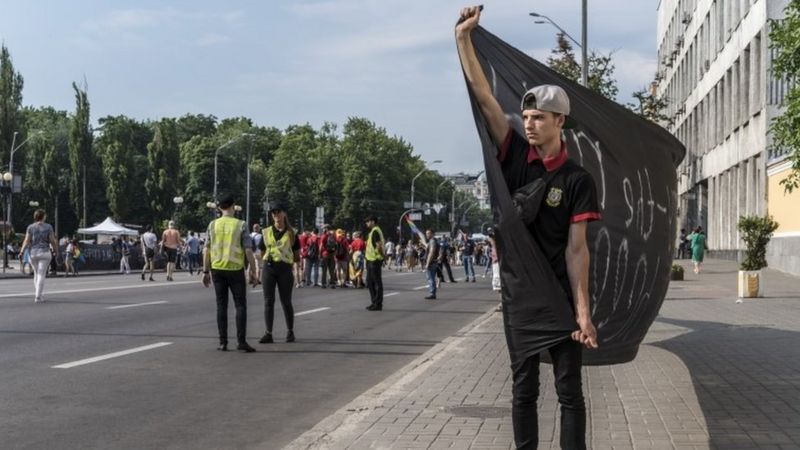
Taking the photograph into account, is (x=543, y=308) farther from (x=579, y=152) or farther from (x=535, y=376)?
(x=579, y=152)

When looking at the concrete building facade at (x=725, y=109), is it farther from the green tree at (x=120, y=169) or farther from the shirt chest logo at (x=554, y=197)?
the green tree at (x=120, y=169)

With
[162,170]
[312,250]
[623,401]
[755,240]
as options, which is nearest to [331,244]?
[312,250]

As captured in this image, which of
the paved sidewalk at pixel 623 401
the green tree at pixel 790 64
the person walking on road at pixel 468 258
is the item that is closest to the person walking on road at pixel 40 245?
the paved sidewalk at pixel 623 401

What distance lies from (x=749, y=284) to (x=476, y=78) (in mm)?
19010

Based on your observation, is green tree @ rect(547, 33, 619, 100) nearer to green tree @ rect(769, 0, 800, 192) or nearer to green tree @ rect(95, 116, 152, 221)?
green tree @ rect(769, 0, 800, 192)

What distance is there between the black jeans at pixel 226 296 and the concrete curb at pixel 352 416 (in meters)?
2.34

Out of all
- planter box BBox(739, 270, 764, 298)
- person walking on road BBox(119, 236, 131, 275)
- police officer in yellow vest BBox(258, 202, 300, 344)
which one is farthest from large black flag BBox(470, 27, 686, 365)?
person walking on road BBox(119, 236, 131, 275)

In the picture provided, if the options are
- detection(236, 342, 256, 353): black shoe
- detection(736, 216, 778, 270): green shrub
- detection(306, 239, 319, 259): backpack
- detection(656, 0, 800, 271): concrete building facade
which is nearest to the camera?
detection(236, 342, 256, 353): black shoe

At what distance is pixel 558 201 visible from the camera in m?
4.73

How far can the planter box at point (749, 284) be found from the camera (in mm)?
22609

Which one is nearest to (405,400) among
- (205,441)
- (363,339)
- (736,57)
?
(205,441)

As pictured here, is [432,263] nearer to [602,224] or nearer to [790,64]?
[790,64]

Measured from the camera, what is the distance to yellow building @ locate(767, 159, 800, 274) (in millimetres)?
35406

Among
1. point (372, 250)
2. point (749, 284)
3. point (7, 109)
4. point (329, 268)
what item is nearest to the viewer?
point (372, 250)
